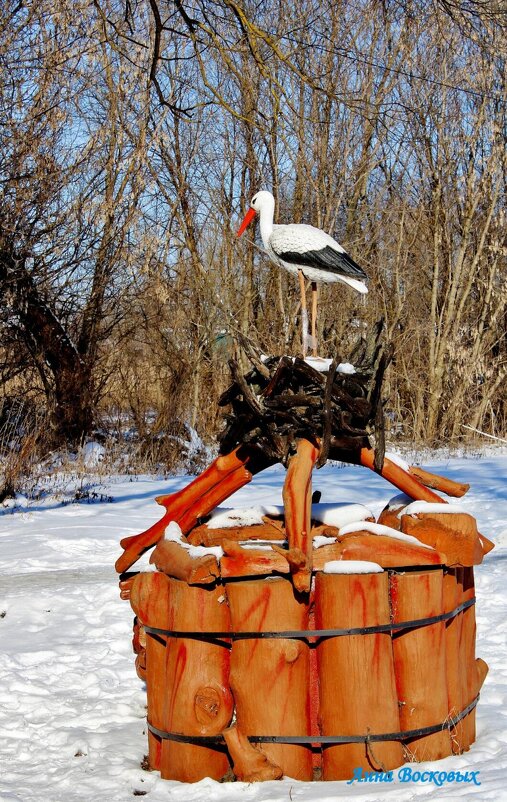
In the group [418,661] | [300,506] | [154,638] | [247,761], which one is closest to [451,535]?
[418,661]

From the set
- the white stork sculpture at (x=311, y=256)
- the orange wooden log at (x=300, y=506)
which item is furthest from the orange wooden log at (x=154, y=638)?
the white stork sculpture at (x=311, y=256)

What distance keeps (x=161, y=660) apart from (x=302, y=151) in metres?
12.0

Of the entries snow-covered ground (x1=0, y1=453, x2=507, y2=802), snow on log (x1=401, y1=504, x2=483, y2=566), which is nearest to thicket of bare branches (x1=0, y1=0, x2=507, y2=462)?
snow-covered ground (x1=0, y1=453, x2=507, y2=802)

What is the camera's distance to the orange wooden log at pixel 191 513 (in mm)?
3736

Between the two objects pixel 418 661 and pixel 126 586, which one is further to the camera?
pixel 126 586

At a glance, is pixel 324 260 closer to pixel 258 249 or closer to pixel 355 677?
pixel 355 677

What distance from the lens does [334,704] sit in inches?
124

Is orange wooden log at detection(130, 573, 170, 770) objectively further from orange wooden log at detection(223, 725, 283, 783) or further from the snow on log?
the snow on log

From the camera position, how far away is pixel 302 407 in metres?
3.49

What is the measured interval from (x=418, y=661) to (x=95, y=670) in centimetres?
225

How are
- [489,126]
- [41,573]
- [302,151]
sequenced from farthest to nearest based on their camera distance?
1. [489,126]
2. [302,151]
3. [41,573]

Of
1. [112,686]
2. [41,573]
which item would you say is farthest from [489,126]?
[112,686]

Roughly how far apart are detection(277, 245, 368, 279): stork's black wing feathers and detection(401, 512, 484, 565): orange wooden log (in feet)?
5.92

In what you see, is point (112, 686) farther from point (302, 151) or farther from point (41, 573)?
point (302, 151)
